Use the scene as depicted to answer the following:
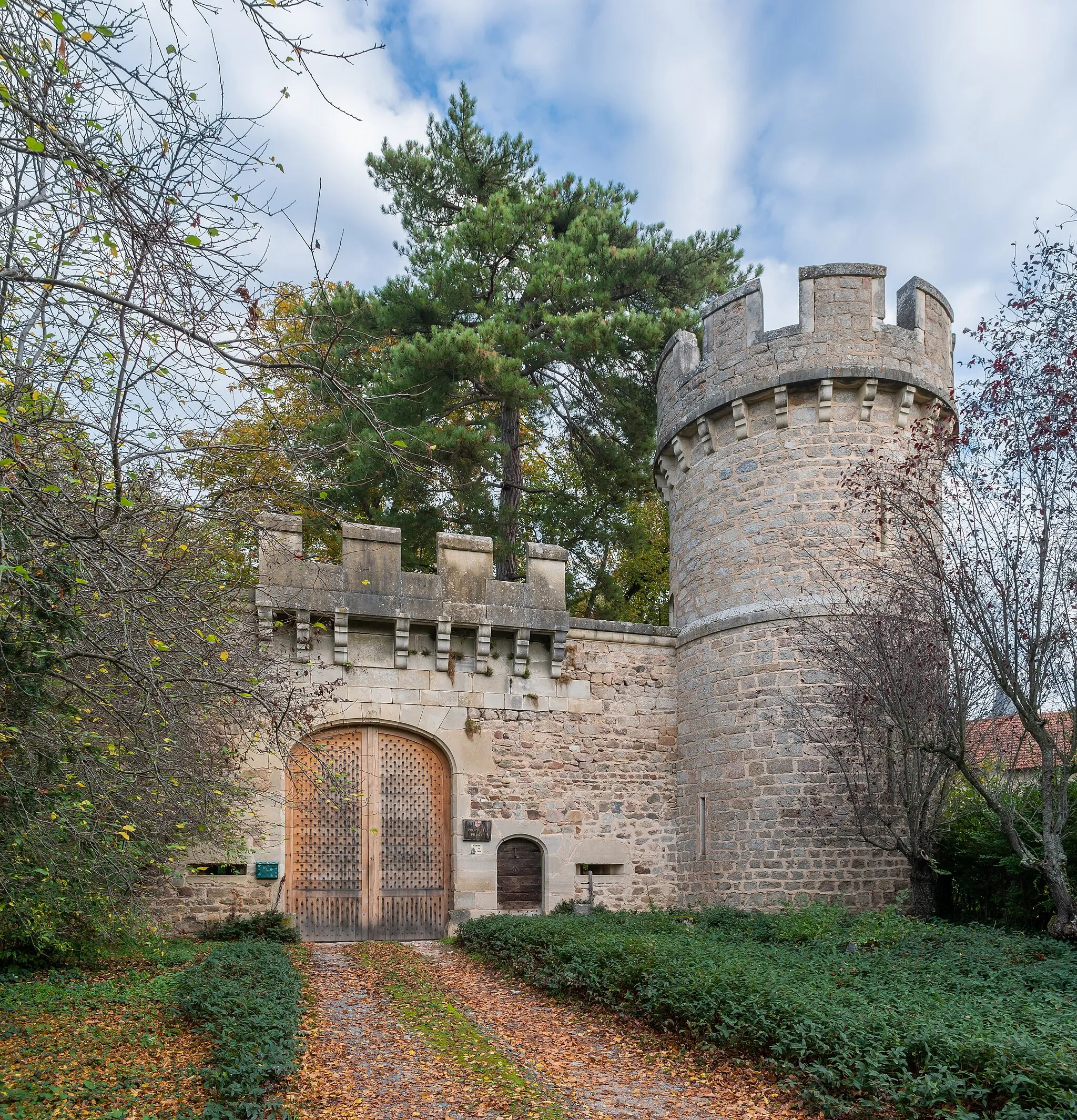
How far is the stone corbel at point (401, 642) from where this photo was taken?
11484 millimetres

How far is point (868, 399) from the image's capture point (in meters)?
11.2

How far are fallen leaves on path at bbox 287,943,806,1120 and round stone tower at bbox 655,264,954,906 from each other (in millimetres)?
3935

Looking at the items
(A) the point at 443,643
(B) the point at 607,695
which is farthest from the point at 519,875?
(A) the point at 443,643

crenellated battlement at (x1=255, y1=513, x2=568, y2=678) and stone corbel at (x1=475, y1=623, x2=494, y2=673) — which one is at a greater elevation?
crenellated battlement at (x1=255, y1=513, x2=568, y2=678)

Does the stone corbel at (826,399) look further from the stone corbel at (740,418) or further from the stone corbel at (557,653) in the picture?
the stone corbel at (557,653)

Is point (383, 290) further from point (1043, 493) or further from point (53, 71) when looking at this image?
point (53, 71)

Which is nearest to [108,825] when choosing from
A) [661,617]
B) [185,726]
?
[185,726]

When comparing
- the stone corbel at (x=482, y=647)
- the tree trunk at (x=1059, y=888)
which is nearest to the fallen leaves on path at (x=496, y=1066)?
the tree trunk at (x=1059, y=888)

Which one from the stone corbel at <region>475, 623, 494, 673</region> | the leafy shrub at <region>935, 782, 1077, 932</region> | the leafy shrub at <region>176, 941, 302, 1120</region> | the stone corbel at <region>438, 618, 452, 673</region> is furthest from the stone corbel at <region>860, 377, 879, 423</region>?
the leafy shrub at <region>176, 941, 302, 1120</region>

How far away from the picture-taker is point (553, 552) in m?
12.4

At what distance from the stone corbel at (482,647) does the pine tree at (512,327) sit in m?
3.03

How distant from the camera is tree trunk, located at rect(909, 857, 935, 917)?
9.97 m

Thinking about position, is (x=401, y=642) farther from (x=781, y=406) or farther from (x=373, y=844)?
(x=781, y=406)

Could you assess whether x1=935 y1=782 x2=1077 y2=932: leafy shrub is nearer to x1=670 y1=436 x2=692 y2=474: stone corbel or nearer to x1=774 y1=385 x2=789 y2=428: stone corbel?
x1=774 y1=385 x2=789 y2=428: stone corbel
